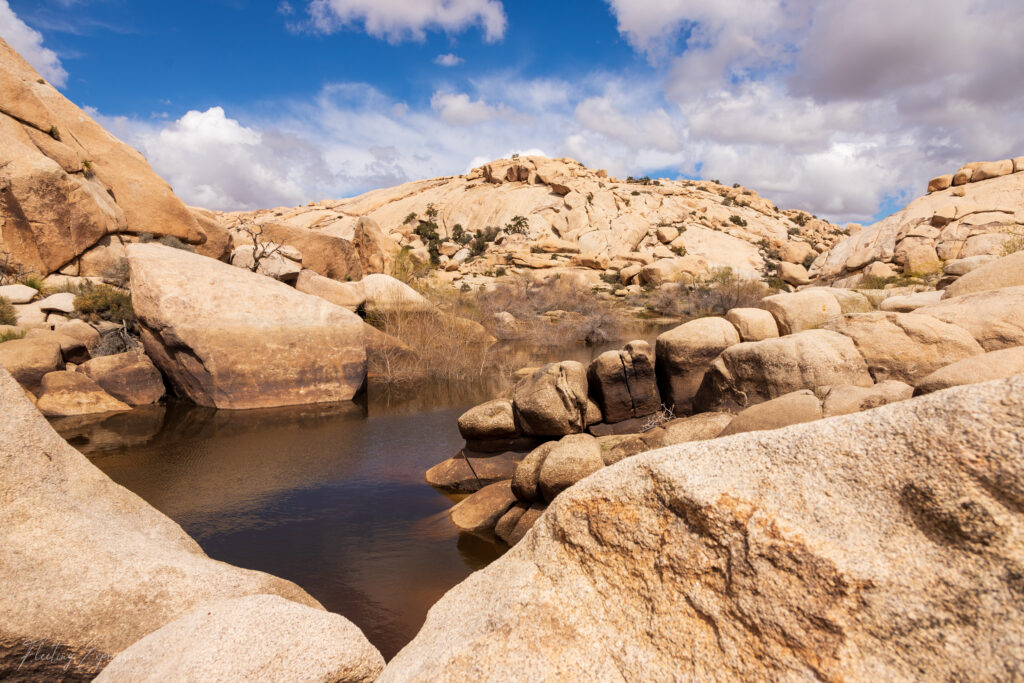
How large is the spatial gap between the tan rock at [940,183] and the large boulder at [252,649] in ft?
110

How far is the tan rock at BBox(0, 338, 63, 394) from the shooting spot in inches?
415

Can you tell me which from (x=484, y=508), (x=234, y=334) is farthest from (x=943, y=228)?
Answer: (x=234, y=334)

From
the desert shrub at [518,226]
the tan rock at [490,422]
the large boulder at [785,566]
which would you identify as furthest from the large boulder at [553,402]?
the desert shrub at [518,226]

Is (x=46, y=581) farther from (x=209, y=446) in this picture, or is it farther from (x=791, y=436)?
(x=209, y=446)

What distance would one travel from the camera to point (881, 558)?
160 cm

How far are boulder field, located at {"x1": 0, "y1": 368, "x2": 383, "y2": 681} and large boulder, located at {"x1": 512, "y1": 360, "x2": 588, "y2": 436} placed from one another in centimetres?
527

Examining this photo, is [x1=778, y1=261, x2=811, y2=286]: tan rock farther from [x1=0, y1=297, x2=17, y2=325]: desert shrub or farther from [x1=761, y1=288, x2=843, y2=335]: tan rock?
[x1=0, y1=297, x2=17, y2=325]: desert shrub

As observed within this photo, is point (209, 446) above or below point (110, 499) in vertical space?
below

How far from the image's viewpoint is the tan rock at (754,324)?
383 inches

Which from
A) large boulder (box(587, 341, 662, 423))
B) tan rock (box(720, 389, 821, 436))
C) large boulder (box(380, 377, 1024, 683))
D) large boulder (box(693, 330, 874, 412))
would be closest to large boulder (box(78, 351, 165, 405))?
large boulder (box(587, 341, 662, 423))

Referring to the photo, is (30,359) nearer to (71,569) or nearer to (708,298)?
(71,569)

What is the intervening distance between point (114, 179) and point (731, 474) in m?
23.9

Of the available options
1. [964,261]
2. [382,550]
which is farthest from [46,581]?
[964,261]

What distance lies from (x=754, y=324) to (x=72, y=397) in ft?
43.1
